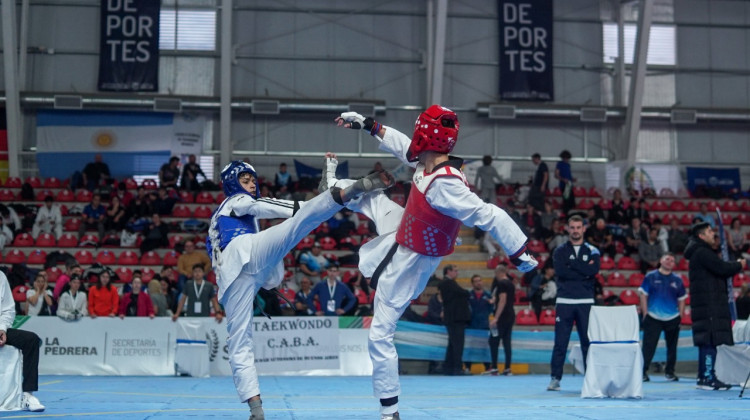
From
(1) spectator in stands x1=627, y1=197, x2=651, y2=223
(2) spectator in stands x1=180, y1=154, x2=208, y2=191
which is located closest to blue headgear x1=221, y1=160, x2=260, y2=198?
(2) spectator in stands x1=180, y1=154, x2=208, y2=191

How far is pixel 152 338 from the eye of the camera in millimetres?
16719

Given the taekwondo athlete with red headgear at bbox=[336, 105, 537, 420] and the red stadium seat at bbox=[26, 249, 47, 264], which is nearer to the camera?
the taekwondo athlete with red headgear at bbox=[336, 105, 537, 420]

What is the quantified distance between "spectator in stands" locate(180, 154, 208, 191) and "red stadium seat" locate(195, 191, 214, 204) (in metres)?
0.48

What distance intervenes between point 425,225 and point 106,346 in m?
11.4

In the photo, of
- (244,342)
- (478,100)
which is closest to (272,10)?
(478,100)

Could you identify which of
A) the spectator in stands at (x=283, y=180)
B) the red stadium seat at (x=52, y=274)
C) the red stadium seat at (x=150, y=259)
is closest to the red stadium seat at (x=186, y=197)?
the spectator in stands at (x=283, y=180)

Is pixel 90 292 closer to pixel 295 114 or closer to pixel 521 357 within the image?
pixel 521 357

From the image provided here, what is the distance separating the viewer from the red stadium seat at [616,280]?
21594mm

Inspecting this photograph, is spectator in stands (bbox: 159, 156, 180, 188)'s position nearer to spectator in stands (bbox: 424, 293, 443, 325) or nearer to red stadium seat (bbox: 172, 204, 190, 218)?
red stadium seat (bbox: 172, 204, 190, 218)

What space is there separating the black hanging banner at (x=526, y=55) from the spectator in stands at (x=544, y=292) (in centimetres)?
932

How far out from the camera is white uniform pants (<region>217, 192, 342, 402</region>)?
7.31 m

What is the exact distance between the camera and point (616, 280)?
21641mm

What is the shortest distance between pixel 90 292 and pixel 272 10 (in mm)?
13375

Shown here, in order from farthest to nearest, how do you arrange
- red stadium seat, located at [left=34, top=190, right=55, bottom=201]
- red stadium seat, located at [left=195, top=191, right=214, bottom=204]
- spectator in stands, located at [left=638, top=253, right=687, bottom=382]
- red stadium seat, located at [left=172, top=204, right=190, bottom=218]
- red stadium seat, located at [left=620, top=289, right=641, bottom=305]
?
red stadium seat, located at [left=195, top=191, right=214, bottom=204] → red stadium seat, located at [left=34, top=190, right=55, bottom=201] → red stadium seat, located at [left=172, top=204, right=190, bottom=218] → red stadium seat, located at [left=620, top=289, right=641, bottom=305] → spectator in stands, located at [left=638, top=253, right=687, bottom=382]
